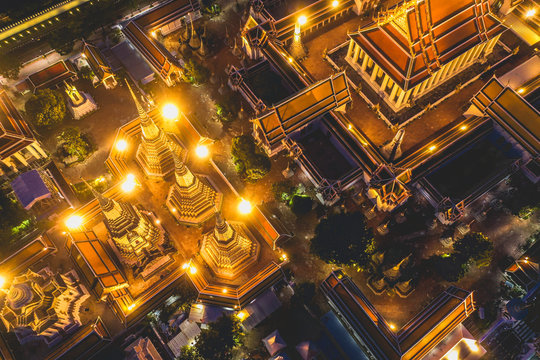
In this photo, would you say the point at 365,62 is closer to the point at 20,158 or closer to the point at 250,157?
the point at 250,157

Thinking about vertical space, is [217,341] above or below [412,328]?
above

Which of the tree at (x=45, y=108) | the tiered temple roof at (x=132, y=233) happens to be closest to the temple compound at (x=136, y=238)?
the tiered temple roof at (x=132, y=233)

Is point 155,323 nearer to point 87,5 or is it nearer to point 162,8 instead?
point 162,8

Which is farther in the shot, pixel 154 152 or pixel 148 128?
pixel 154 152

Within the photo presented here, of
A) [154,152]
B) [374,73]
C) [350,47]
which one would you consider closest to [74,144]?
[154,152]

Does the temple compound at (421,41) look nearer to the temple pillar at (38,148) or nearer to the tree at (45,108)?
the tree at (45,108)

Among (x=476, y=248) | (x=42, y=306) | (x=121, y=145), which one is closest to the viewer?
(x=42, y=306)
